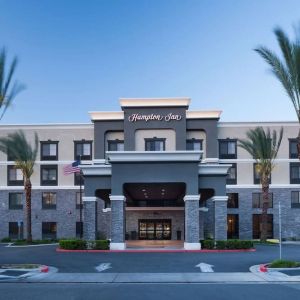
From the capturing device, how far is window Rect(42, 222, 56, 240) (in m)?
52.2

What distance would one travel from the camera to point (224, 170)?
36094 mm

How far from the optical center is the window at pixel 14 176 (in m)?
52.9

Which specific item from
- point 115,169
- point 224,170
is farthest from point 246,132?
point 115,169

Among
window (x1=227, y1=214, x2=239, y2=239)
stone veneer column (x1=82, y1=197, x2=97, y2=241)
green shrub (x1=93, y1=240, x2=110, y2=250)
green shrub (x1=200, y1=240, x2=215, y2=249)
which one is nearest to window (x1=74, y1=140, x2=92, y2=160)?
stone veneer column (x1=82, y1=197, x2=97, y2=241)

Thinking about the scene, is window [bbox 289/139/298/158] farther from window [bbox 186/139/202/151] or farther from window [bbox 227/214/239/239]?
window [bbox 186/139/202/151]

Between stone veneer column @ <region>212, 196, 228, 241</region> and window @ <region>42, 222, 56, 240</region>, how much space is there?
22576 millimetres

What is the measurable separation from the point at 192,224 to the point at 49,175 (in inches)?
922

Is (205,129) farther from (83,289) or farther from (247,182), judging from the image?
(83,289)

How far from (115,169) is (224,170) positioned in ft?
27.2

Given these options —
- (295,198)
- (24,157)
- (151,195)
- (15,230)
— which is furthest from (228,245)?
(15,230)

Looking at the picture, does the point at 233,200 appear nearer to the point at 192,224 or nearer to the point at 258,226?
the point at 258,226

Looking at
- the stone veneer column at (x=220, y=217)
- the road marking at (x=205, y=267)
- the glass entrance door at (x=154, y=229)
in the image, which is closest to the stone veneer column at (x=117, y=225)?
the stone veneer column at (x=220, y=217)

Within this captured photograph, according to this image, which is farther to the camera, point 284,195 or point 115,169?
point 284,195

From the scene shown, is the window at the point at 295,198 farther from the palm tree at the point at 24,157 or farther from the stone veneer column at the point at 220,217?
the palm tree at the point at 24,157
